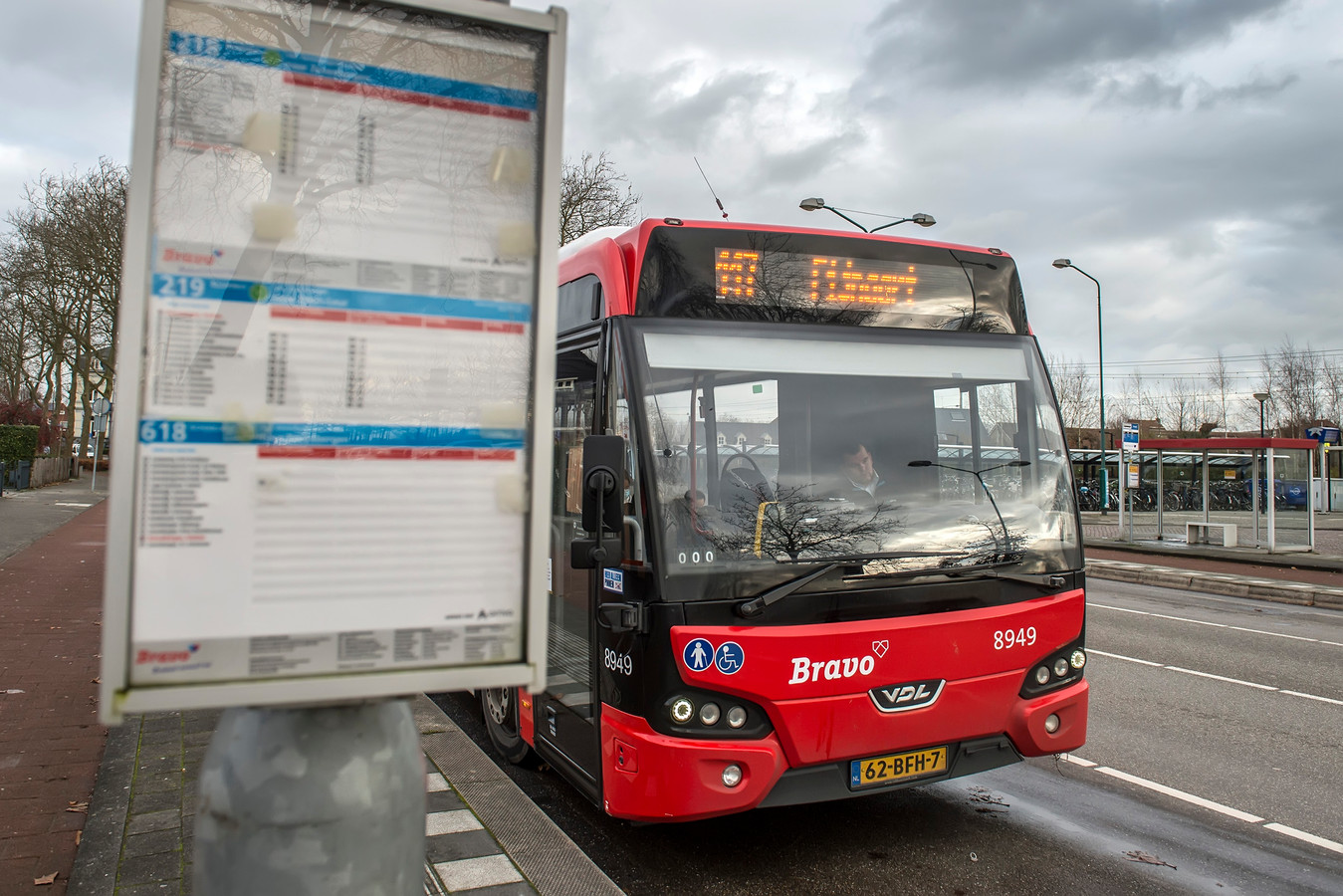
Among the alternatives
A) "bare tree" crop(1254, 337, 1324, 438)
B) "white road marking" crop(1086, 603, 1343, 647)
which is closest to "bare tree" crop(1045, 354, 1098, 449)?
"bare tree" crop(1254, 337, 1324, 438)

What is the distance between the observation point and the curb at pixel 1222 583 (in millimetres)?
14500

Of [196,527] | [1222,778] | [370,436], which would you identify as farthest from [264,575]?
[1222,778]

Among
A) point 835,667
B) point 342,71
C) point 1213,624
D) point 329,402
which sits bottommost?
point 1213,624

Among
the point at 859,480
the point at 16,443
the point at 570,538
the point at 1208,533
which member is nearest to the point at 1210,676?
the point at 859,480

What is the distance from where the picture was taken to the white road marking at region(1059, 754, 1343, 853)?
4801 mm

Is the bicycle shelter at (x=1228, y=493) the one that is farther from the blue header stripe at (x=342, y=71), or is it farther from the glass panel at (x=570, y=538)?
the blue header stripe at (x=342, y=71)

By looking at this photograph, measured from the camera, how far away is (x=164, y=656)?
175 cm

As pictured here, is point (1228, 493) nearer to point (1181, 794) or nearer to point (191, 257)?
point (1181, 794)

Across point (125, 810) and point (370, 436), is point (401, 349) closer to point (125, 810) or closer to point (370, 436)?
point (370, 436)

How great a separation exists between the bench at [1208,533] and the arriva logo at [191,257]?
2386 cm

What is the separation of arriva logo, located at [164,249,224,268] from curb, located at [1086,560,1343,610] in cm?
1610

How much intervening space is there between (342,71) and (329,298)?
46 cm

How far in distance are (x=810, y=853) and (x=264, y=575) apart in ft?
11.5

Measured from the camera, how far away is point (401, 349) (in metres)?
1.91
